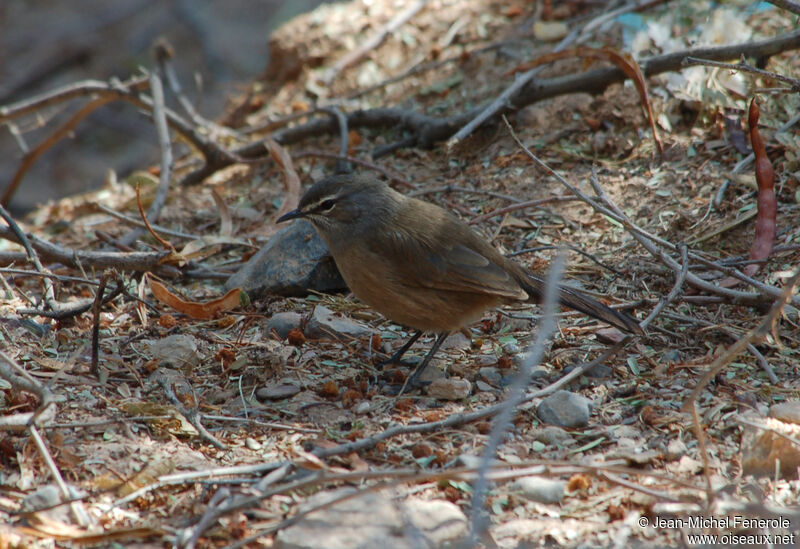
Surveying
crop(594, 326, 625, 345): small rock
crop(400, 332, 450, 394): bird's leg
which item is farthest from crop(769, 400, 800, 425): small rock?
crop(400, 332, 450, 394): bird's leg

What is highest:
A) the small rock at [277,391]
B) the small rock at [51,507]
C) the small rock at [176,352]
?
the small rock at [51,507]

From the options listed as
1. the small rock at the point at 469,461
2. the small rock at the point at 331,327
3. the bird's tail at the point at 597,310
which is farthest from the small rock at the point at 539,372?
the small rock at the point at 331,327

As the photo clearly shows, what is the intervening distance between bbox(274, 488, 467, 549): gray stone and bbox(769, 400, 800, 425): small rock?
162 centimetres

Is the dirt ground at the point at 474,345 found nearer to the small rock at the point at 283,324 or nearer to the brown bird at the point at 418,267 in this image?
the small rock at the point at 283,324

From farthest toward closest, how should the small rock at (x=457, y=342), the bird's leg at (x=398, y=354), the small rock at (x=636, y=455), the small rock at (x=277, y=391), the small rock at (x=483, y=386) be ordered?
the small rock at (x=457, y=342) < the bird's leg at (x=398, y=354) < the small rock at (x=483, y=386) < the small rock at (x=277, y=391) < the small rock at (x=636, y=455)

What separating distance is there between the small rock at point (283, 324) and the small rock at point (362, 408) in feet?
2.89

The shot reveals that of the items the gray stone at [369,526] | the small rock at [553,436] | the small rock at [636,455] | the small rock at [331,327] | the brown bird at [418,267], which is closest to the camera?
the gray stone at [369,526]

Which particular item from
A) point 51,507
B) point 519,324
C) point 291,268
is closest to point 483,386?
point 519,324

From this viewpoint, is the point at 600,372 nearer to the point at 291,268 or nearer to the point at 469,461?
the point at 469,461

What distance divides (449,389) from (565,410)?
0.65 metres

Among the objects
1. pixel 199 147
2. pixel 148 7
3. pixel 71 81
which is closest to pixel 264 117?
pixel 199 147

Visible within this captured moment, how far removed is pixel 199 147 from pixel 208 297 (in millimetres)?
2172

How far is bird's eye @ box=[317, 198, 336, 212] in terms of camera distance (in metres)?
4.73

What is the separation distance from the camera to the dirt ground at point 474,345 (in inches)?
121
